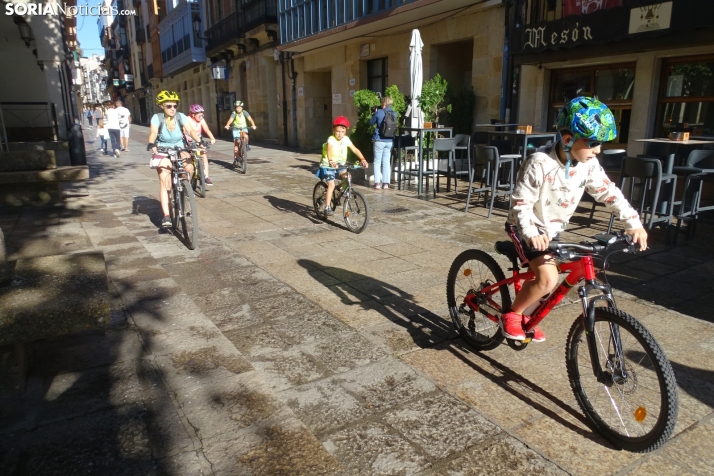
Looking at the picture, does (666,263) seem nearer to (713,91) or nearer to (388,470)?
(713,91)

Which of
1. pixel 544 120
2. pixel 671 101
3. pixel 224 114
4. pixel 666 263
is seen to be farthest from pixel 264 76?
pixel 666 263

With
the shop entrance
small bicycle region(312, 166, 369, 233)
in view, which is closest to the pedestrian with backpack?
small bicycle region(312, 166, 369, 233)

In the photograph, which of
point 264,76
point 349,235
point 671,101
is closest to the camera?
point 349,235

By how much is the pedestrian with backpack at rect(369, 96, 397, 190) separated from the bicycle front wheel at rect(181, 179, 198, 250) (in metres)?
4.77

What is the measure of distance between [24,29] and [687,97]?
1245 cm

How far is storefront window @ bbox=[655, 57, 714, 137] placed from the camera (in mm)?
8086

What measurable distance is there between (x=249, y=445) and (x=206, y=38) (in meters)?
30.4

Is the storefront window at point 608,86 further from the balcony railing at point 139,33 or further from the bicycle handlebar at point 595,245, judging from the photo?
the balcony railing at point 139,33

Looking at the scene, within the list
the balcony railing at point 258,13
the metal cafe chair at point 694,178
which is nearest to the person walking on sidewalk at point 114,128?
the balcony railing at point 258,13

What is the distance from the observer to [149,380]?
318cm

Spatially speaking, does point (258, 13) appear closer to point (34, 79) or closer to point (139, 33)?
point (34, 79)

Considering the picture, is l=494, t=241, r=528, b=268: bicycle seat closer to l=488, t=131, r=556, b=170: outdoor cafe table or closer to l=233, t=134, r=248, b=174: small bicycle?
l=488, t=131, r=556, b=170: outdoor cafe table

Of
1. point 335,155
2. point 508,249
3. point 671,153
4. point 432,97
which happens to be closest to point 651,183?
point 671,153

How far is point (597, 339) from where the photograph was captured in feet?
8.57
